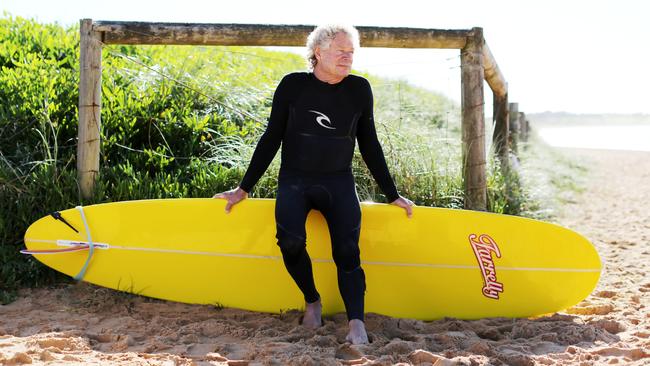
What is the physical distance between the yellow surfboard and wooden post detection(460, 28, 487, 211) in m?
1.18

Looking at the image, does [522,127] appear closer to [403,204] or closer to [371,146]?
[403,204]

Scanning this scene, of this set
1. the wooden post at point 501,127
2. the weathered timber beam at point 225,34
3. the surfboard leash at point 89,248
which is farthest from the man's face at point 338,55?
the wooden post at point 501,127

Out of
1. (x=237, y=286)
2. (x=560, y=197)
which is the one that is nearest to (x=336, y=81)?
(x=237, y=286)

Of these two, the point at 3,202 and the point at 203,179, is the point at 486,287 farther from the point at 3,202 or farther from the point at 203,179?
the point at 3,202

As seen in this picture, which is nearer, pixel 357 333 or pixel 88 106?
pixel 357 333

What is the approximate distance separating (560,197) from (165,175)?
5.09m

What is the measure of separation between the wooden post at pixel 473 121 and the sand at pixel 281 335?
3.39 feet

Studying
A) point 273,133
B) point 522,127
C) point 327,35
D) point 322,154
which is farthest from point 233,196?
point 522,127

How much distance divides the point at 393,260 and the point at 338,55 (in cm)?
112

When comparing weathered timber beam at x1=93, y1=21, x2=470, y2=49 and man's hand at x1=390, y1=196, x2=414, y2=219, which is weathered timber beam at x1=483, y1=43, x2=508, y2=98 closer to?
weathered timber beam at x1=93, y1=21, x2=470, y2=49

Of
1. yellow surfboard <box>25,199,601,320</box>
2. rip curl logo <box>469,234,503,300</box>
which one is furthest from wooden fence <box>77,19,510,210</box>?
rip curl logo <box>469,234,503,300</box>

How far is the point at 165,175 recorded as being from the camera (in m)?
4.66

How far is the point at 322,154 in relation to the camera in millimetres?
3246

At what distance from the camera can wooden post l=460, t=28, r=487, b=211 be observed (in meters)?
4.78
